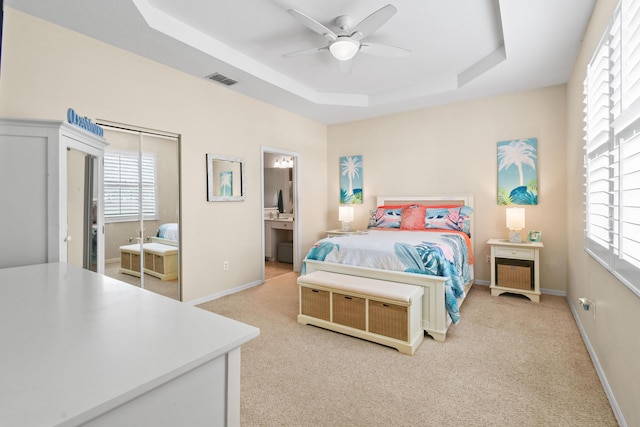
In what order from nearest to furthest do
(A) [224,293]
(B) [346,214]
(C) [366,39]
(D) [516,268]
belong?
(C) [366,39]
(D) [516,268]
(A) [224,293]
(B) [346,214]

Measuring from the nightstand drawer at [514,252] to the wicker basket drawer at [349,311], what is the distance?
2.15 metres

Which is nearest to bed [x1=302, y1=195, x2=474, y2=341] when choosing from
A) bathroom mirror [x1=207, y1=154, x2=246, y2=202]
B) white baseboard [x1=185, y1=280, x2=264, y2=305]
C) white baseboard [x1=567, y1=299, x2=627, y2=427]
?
white baseboard [x1=567, y1=299, x2=627, y2=427]

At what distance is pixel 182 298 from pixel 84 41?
2.55 metres

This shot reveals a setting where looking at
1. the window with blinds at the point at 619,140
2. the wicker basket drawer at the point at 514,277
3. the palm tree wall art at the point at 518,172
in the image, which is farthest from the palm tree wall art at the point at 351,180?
the window with blinds at the point at 619,140

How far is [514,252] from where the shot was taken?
11.9ft

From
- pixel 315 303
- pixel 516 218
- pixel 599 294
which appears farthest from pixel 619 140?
pixel 315 303

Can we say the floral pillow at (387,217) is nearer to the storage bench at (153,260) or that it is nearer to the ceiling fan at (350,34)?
the ceiling fan at (350,34)

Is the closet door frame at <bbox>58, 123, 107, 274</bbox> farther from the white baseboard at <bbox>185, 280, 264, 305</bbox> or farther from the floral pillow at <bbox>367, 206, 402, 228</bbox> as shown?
the floral pillow at <bbox>367, 206, 402, 228</bbox>

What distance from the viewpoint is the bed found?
254 cm

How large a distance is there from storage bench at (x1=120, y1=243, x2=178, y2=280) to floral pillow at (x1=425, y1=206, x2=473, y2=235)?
3.08m

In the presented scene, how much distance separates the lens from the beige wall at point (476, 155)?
3.76m

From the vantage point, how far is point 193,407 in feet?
2.06

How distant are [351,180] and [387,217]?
1.17 m

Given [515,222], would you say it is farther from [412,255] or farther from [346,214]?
[346,214]
